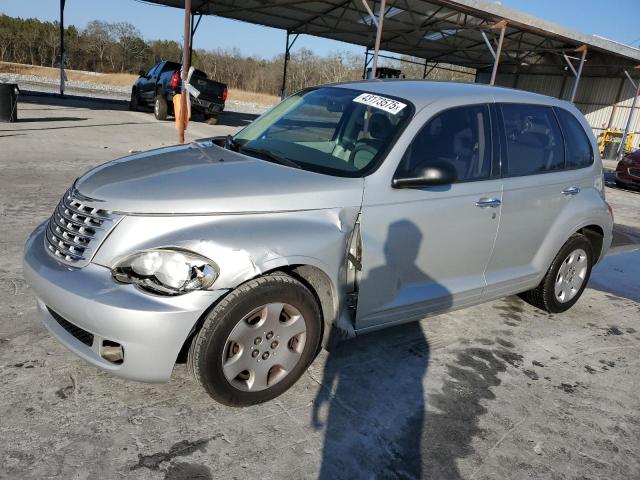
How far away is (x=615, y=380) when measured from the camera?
3502mm

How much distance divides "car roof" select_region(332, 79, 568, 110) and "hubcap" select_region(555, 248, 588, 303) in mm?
1365

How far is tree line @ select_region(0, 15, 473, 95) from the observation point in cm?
5344

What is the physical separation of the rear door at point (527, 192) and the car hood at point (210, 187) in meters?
1.40

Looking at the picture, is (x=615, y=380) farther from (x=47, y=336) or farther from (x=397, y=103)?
(x=47, y=336)

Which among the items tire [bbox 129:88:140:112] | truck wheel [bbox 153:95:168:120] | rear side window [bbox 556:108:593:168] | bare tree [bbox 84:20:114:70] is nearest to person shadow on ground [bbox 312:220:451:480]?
rear side window [bbox 556:108:593:168]

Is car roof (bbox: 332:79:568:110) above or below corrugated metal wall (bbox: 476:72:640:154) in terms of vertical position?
below

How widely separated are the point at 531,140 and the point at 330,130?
1.58 m

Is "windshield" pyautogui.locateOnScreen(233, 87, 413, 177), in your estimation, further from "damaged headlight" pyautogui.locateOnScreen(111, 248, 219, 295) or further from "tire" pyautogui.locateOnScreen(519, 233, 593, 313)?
"tire" pyautogui.locateOnScreen(519, 233, 593, 313)

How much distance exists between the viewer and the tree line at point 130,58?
175ft

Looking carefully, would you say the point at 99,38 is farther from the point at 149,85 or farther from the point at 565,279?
the point at 565,279

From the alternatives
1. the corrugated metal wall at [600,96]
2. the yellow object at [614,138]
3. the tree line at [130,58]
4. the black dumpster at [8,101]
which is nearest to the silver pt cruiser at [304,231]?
the black dumpster at [8,101]

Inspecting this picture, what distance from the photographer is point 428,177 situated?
117 inches

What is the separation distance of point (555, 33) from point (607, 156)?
10.1m

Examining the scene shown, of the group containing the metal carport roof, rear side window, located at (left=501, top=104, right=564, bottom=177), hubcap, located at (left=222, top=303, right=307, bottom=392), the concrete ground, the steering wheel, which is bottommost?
the concrete ground
